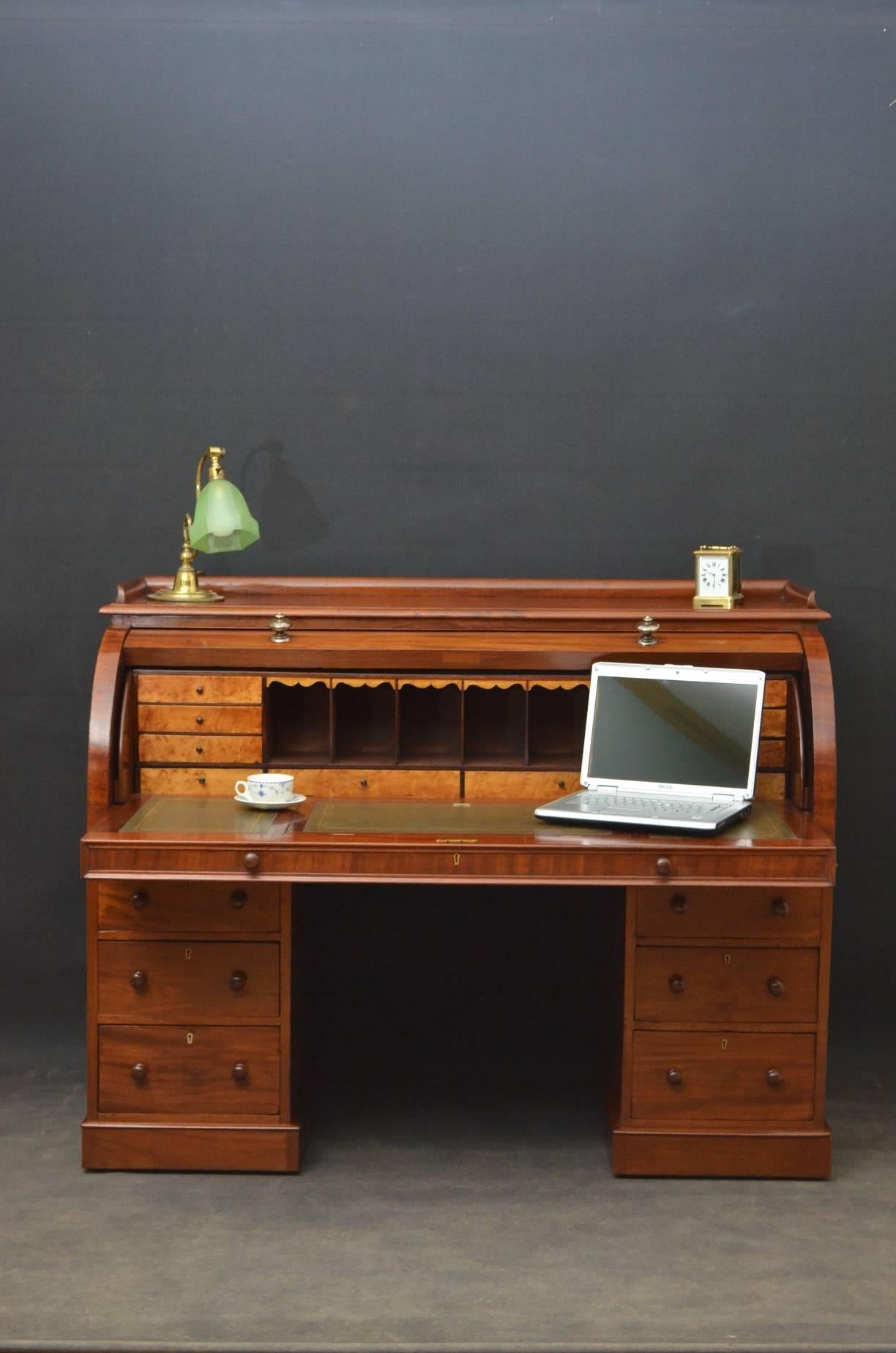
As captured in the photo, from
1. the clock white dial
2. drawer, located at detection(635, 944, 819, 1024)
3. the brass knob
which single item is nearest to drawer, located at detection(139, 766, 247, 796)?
the brass knob

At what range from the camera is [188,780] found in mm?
3578

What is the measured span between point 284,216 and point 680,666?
5.17 ft

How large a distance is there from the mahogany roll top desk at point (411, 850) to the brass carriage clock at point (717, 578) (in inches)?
3.7

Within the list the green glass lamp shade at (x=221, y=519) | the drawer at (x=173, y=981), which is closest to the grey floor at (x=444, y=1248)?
the drawer at (x=173, y=981)

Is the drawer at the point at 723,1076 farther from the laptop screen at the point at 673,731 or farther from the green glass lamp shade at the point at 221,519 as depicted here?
the green glass lamp shade at the point at 221,519

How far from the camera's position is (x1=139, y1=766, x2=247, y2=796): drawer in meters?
3.57

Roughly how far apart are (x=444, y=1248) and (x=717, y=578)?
166 cm

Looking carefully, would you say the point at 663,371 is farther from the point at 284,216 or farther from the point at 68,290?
the point at 68,290

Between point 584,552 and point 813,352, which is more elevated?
point 813,352

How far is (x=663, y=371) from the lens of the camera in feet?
13.0

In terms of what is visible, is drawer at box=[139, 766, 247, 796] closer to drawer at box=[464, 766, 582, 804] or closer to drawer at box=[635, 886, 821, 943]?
drawer at box=[464, 766, 582, 804]

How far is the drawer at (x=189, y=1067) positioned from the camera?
10.9 ft


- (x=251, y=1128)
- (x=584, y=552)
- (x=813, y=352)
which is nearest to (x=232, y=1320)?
(x=251, y=1128)

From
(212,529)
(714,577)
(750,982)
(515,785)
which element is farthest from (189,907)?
(714,577)
